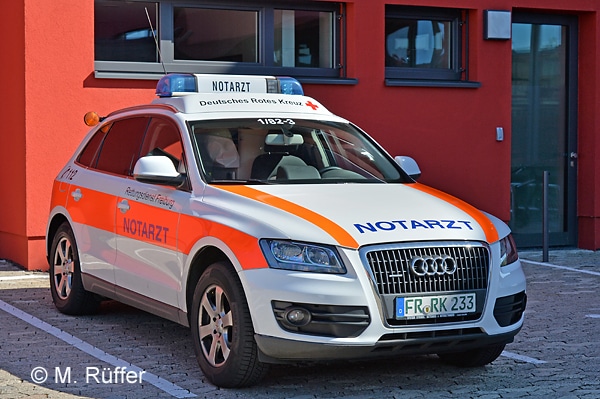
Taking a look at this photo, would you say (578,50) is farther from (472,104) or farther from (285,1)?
(285,1)

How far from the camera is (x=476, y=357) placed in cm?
668

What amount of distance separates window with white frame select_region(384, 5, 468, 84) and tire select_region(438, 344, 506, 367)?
6.48 metres

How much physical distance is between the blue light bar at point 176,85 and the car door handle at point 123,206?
41.9 inches

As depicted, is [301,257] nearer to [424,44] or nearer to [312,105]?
[312,105]

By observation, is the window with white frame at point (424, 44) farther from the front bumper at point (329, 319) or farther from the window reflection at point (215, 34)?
the front bumper at point (329, 319)

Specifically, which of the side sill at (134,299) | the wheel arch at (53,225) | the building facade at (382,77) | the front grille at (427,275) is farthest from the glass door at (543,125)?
the front grille at (427,275)

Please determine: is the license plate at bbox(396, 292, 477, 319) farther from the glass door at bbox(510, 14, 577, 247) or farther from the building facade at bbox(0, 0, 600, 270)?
the glass door at bbox(510, 14, 577, 247)

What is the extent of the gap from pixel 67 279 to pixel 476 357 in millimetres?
3510

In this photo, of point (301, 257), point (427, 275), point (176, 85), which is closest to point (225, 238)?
point (301, 257)

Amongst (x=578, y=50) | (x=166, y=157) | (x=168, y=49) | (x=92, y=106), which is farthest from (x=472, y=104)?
(x=166, y=157)

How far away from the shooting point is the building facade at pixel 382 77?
36.6 feet

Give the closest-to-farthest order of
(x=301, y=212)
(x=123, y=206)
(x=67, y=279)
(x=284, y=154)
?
(x=301, y=212), (x=284, y=154), (x=123, y=206), (x=67, y=279)

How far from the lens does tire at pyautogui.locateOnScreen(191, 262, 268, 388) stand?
5.88 metres

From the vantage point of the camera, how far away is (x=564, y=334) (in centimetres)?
798
